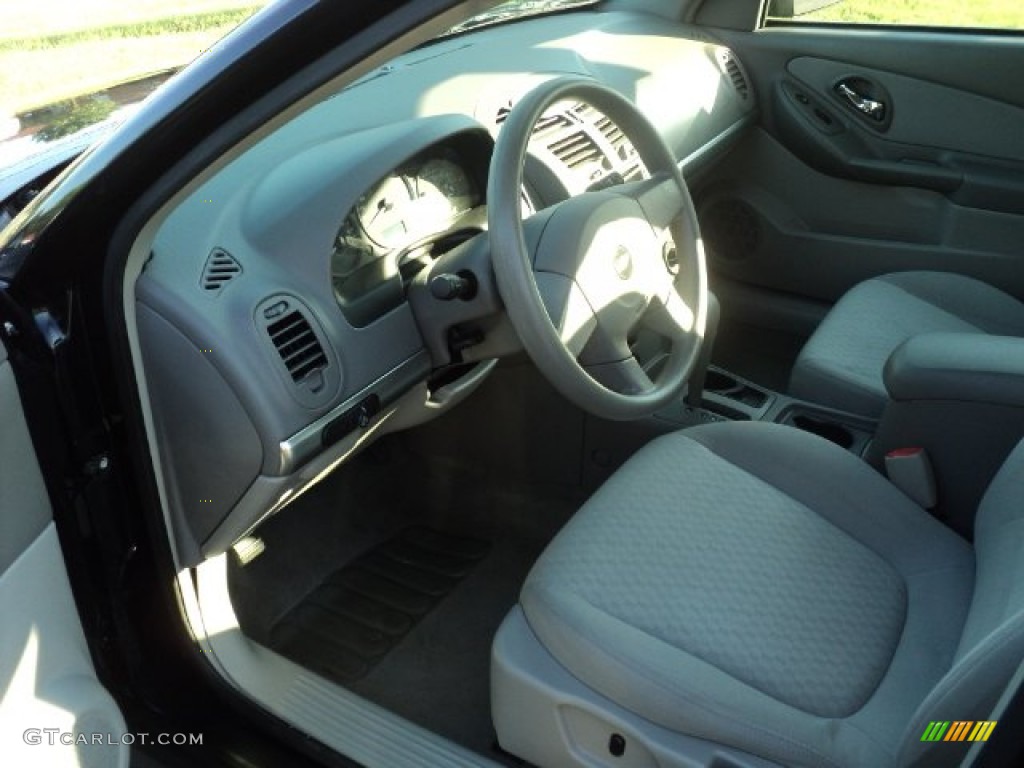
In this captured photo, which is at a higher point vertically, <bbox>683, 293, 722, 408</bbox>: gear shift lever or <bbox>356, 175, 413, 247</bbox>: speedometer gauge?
<bbox>356, 175, 413, 247</bbox>: speedometer gauge

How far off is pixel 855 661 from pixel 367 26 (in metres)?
0.99

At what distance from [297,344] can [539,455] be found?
922 mm

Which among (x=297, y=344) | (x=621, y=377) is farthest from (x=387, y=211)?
(x=621, y=377)

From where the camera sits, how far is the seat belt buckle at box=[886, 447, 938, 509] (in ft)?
5.76

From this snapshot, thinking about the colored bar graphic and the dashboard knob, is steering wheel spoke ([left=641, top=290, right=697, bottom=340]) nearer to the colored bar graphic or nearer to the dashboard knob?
A: the dashboard knob

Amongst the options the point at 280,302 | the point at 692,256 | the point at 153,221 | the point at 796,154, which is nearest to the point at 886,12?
the point at 796,154

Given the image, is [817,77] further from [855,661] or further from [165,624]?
[165,624]

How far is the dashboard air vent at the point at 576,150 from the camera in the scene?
84.1 inches

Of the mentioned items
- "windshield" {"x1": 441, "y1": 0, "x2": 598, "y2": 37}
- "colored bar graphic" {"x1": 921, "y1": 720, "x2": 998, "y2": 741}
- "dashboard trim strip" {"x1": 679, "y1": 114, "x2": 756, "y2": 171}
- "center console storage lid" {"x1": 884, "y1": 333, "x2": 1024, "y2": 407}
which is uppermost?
"windshield" {"x1": 441, "y1": 0, "x2": 598, "y2": 37}

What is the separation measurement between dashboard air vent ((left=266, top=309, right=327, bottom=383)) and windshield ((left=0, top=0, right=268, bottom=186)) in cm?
35

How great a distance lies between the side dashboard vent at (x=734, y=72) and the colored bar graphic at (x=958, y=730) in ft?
7.27

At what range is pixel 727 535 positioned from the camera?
1.56 m

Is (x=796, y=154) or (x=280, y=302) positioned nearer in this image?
(x=280, y=302)

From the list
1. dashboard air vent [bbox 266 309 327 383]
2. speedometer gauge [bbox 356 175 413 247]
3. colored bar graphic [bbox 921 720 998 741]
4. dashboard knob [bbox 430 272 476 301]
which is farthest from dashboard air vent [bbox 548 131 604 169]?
colored bar graphic [bbox 921 720 998 741]
